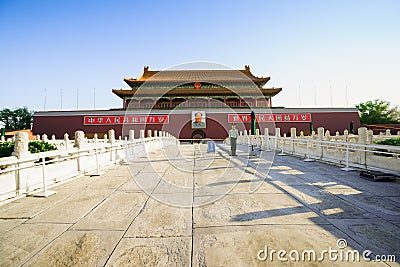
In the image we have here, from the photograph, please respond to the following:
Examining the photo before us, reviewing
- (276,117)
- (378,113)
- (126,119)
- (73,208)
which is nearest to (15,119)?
(126,119)

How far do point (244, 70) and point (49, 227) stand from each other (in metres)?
36.8

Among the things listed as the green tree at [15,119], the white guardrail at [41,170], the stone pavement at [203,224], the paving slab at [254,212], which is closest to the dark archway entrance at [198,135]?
the white guardrail at [41,170]

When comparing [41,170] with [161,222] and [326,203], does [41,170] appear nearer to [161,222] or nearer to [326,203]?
[161,222]

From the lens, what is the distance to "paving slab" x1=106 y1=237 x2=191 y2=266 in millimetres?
Result: 2039

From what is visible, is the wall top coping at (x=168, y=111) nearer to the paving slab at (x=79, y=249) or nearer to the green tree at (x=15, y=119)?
the green tree at (x=15, y=119)

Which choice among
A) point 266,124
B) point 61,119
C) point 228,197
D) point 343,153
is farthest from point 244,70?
point 228,197

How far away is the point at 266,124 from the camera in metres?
27.8

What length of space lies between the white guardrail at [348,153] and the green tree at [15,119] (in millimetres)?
44281

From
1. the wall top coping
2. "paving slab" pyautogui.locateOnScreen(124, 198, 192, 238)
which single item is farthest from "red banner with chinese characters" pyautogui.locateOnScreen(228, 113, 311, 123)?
"paving slab" pyautogui.locateOnScreen(124, 198, 192, 238)

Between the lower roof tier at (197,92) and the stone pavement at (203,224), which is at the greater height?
the lower roof tier at (197,92)

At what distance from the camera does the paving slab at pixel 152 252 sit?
2.04m

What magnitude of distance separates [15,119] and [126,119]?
2645 centimetres

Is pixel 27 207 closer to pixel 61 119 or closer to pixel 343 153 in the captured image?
pixel 343 153

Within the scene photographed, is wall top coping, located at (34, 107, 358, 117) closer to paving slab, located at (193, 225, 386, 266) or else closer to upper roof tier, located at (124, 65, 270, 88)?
upper roof tier, located at (124, 65, 270, 88)
